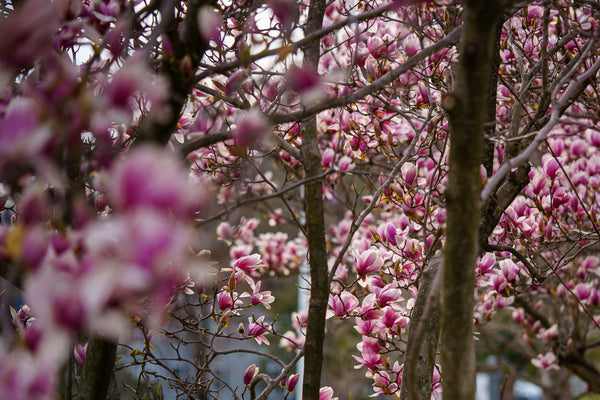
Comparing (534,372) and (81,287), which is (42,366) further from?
(534,372)

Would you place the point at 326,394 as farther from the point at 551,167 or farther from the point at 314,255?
the point at 551,167

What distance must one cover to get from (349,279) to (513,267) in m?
3.04

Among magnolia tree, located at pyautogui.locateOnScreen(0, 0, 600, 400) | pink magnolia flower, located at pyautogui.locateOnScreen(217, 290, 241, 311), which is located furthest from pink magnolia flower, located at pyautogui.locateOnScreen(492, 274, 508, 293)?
A: pink magnolia flower, located at pyautogui.locateOnScreen(217, 290, 241, 311)

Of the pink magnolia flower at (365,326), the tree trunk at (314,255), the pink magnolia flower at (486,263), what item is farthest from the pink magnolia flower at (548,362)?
the tree trunk at (314,255)

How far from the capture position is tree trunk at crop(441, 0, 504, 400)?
0.95 metres

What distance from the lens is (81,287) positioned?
Answer: 21.7 inches

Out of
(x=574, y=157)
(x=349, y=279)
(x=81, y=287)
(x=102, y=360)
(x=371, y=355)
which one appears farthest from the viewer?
(x=349, y=279)

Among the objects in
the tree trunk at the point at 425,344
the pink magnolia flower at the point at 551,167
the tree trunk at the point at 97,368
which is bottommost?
the tree trunk at the point at 97,368

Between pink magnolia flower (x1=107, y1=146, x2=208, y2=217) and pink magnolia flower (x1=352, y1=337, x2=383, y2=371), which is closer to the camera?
A: pink magnolia flower (x1=107, y1=146, x2=208, y2=217)

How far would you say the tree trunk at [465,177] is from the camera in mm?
947

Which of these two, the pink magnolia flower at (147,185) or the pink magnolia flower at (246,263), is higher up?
the pink magnolia flower at (246,263)

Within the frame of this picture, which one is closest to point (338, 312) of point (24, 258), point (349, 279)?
point (24, 258)

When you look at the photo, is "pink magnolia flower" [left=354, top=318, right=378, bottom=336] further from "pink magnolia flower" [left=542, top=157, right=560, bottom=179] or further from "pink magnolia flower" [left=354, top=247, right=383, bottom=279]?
"pink magnolia flower" [left=542, top=157, right=560, bottom=179]

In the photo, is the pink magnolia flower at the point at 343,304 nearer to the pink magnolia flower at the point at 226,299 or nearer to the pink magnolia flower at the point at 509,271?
the pink magnolia flower at the point at 226,299
